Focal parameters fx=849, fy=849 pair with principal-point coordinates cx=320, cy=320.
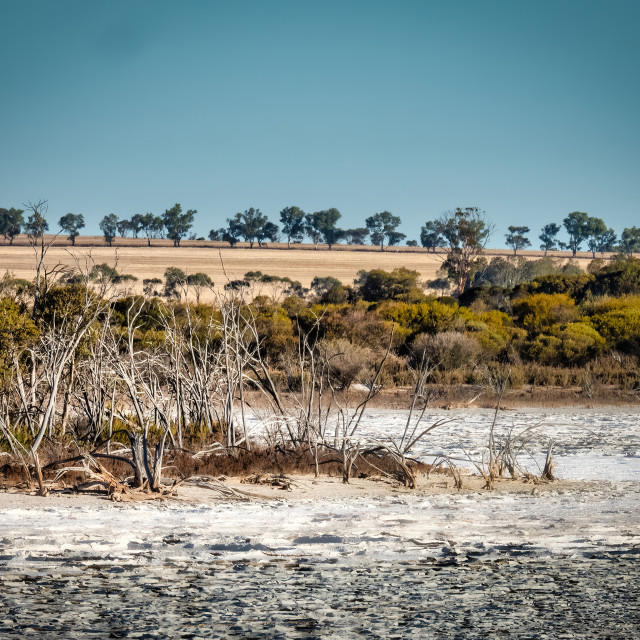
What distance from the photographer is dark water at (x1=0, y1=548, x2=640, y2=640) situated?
17.5 ft

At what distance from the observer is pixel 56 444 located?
10.3 meters

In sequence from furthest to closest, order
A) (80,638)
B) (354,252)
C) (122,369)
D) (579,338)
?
(354,252)
(579,338)
(122,369)
(80,638)

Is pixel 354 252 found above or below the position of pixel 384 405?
above

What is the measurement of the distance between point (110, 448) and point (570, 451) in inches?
282

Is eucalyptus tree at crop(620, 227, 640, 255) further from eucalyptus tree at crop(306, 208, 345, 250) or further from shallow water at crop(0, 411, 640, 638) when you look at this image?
shallow water at crop(0, 411, 640, 638)

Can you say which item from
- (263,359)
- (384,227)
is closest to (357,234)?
(384,227)

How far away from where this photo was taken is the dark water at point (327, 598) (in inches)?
210

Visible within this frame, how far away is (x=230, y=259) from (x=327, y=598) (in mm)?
69608

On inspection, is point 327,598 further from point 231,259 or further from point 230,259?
point 231,259

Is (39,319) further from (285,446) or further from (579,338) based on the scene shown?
(579,338)

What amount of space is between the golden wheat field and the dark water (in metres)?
49.0

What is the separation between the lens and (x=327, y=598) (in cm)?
598

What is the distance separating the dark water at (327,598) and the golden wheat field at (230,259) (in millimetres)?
49028

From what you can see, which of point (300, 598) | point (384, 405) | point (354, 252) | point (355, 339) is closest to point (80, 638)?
point (300, 598)
